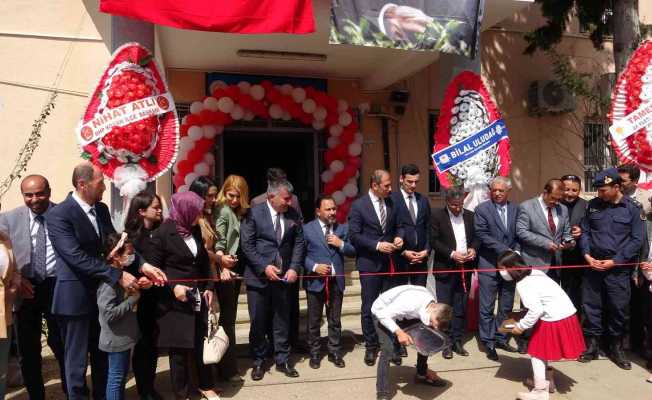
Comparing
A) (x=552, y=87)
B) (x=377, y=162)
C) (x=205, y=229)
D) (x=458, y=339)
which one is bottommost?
(x=458, y=339)

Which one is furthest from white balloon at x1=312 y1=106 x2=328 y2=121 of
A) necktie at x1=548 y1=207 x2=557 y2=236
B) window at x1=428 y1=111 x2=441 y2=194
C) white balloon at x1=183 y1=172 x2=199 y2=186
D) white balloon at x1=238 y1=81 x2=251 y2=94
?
necktie at x1=548 y1=207 x2=557 y2=236

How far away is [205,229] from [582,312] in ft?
12.8

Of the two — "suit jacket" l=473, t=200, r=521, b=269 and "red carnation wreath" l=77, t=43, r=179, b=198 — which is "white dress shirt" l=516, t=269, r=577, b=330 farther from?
"red carnation wreath" l=77, t=43, r=179, b=198

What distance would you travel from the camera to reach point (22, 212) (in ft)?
13.2

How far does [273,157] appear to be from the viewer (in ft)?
31.3

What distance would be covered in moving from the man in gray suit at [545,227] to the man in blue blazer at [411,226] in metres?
1.01

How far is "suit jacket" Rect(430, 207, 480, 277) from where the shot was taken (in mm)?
5113

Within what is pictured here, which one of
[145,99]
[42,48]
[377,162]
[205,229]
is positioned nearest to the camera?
[205,229]

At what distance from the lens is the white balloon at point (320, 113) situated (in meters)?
7.68

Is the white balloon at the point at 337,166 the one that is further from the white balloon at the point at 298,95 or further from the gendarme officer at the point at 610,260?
the gendarme officer at the point at 610,260

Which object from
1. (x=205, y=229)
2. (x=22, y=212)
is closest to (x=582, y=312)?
(x=205, y=229)

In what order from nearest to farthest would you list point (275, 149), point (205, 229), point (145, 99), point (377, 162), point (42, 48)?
point (205, 229)
point (145, 99)
point (42, 48)
point (377, 162)
point (275, 149)

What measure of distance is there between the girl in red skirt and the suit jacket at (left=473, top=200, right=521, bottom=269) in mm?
943

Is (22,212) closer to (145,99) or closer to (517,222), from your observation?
(145,99)
